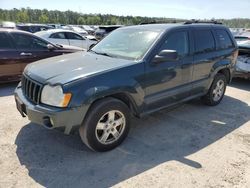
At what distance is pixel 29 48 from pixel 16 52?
42cm

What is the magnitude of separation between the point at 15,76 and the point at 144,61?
431 centimetres

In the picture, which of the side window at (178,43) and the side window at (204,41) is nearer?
the side window at (178,43)

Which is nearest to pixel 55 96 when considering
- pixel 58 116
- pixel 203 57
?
pixel 58 116

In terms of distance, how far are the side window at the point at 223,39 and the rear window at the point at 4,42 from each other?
5119mm

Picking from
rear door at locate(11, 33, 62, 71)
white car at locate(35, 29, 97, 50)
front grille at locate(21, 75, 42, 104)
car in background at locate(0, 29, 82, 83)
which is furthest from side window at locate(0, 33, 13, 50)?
white car at locate(35, 29, 97, 50)

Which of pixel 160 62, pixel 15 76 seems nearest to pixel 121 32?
pixel 160 62

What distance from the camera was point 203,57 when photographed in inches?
192

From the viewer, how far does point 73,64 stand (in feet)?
12.2

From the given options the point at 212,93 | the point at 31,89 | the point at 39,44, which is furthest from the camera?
the point at 39,44

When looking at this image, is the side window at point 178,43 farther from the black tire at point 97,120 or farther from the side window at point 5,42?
the side window at point 5,42

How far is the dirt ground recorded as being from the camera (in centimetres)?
300

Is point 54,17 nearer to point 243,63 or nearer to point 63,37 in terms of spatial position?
point 63,37

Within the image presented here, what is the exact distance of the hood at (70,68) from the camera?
325 cm

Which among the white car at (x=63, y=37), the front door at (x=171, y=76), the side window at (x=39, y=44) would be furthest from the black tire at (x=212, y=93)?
the white car at (x=63, y=37)
